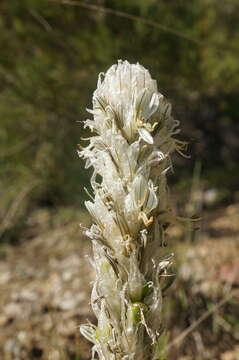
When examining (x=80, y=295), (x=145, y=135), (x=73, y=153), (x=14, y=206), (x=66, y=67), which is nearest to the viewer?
(x=145, y=135)

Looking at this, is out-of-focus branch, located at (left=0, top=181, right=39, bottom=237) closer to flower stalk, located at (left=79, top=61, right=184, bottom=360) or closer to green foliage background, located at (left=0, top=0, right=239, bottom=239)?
green foliage background, located at (left=0, top=0, right=239, bottom=239)

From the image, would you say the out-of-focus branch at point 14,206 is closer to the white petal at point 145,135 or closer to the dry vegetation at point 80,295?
the dry vegetation at point 80,295

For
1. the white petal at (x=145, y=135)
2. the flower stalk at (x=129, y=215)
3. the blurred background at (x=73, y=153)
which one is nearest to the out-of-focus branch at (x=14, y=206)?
the blurred background at (x=73, y=153)

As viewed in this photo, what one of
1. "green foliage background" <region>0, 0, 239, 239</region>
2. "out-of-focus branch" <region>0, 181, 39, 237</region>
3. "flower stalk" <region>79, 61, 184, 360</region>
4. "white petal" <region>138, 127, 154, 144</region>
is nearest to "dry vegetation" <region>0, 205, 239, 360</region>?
"out-of-focus branch" <region>0, 181, 39, 237</region>

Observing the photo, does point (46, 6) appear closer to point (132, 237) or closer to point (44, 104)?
point (44, 104)

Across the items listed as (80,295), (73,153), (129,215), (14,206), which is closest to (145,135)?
(129,215)

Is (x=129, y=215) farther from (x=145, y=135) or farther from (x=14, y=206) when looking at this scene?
(x=14, y=206)
